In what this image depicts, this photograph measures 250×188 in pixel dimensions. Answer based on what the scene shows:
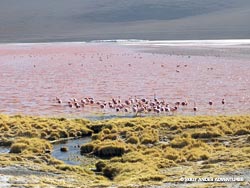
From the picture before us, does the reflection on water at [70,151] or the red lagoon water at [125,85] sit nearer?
the reflection on water at [70,151]

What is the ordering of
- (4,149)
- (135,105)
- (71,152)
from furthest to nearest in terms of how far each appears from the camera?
(135,105)
(4,149)
(71,152)

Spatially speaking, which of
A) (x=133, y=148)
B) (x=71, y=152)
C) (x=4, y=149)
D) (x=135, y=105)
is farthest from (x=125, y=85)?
(x=133, y=148)

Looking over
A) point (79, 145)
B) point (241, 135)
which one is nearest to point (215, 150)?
point (241, 135)

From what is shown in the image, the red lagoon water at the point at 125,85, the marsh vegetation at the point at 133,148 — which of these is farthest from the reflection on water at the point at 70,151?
the red lagoon water at the point at 125,85

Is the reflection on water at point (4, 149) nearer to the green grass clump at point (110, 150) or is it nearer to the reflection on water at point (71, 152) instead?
the reflection on water at point (71, 152)

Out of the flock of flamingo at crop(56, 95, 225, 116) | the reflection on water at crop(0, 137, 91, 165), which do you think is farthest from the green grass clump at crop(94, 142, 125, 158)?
the flock of flamingo at crop(56, 95, 225, 116)

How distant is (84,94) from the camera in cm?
4766

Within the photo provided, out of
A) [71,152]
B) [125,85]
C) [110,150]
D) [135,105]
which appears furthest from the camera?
[125,85]

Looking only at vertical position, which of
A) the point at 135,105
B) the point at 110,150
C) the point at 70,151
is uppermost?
the point at 135,105

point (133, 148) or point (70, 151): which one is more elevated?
point (133, 148)

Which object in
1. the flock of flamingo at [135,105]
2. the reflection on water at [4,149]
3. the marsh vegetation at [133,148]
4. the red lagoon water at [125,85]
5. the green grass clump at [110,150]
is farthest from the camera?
the red lagoon water at [125,85]

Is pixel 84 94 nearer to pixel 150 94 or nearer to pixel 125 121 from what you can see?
pixel 150 94

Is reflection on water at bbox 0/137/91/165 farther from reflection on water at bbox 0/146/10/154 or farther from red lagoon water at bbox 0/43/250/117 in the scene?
red lagoon water at bbox 0/43/250/117

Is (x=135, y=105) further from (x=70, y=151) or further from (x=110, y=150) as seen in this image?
(x=110, y=150)
